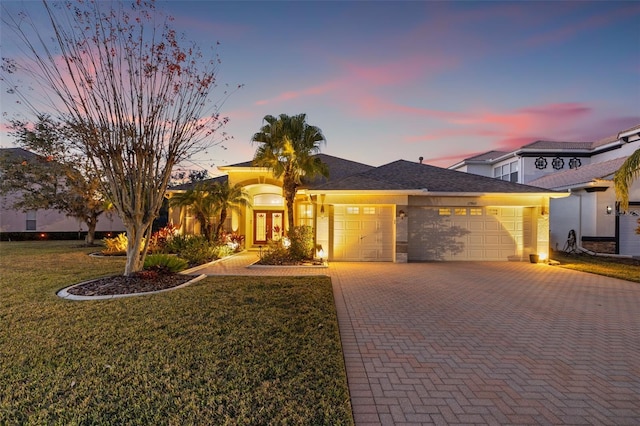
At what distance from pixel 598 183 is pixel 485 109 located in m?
6.61

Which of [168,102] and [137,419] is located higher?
[168,102]

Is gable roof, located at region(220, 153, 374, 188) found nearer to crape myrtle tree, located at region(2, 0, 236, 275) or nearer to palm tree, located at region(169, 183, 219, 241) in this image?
palm tree, located at region(169, 183, 219, 241)

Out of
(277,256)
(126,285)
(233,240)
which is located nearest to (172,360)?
(126,285)

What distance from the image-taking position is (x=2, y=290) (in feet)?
25.2

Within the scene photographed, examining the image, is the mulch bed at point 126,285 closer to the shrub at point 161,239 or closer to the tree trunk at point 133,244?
the tree trunk at point 133,244

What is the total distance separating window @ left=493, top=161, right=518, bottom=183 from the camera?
81.1 feet

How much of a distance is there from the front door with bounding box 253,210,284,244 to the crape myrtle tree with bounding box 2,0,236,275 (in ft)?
32.0

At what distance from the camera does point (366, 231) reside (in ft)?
44.4

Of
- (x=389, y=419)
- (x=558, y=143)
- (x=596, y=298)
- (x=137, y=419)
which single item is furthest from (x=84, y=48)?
(x=558, y=143)

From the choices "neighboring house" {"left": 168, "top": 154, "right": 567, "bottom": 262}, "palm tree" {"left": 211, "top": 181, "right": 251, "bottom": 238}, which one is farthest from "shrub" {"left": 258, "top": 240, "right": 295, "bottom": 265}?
"palm tree" {"left": 211, "top": 181, "right": 251, "bottom": 238}

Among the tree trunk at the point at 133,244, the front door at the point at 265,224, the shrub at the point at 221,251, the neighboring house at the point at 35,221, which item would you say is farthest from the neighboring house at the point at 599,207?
the neighboring house at the point at 35,221

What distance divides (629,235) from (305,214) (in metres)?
16.5

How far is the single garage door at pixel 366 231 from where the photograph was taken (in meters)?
13.5

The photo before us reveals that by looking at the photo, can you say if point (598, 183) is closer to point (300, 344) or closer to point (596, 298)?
point (596, 298)
